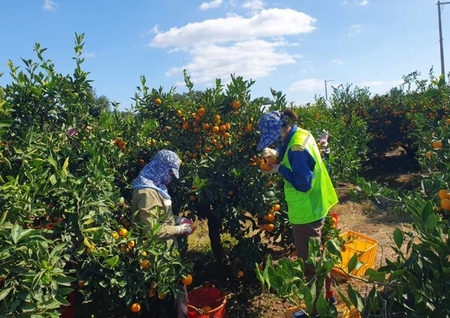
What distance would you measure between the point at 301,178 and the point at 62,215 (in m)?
1.56

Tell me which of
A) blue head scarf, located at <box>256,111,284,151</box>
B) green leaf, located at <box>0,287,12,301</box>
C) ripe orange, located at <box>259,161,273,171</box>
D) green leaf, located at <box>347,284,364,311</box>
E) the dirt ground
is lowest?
the dirt ground

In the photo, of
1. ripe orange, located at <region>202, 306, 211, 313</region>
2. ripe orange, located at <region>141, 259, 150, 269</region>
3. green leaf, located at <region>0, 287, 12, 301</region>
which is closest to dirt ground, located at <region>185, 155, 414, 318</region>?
ripe orange, located at <region>202, 306, 211, 313</region>

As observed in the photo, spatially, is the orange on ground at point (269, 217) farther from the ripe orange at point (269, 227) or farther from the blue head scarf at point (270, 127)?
the blue head scarf at point (270, 127)

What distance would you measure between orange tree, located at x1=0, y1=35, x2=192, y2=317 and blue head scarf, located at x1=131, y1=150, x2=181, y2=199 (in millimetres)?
254

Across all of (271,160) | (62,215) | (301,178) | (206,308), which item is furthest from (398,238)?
(206,308)

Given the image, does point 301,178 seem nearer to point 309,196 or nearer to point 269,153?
point 309,196

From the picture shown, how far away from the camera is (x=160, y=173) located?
3.09 metres

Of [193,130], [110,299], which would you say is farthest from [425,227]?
[193,130]

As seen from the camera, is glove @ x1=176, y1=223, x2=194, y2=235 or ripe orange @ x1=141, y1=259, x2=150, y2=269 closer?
ripe orange @ x1=141, y1=259, x2=150, y2=269

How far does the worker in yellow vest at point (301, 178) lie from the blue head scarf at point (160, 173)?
70 centimetres

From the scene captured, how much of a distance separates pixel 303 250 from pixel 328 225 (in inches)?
25.0

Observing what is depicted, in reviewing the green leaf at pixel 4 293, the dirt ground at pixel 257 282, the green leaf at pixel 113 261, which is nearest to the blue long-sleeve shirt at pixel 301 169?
the dirt ground at pixel 257 282

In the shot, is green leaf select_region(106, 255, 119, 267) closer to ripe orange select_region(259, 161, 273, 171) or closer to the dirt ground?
ripe orange select_region(259, 161, 273, 171)

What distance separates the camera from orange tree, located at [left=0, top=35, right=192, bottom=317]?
1740 mm
